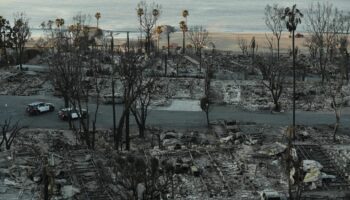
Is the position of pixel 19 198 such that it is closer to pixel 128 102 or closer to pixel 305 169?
pixel 128 102

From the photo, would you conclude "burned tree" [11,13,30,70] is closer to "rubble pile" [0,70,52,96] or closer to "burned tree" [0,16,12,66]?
"burned tree" [0,16,12,66]

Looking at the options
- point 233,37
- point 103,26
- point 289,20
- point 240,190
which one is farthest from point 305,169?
point 103,26

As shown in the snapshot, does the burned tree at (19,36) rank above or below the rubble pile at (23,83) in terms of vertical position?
above

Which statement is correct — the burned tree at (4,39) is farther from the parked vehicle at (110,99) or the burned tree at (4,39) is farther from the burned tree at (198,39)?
the parked vehicle at (110,99)

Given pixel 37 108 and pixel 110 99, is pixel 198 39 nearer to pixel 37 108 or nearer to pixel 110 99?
pixel 110 99

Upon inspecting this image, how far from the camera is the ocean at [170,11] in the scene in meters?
114

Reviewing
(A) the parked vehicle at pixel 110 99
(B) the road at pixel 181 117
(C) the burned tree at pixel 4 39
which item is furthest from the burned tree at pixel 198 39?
(C) the burned tree at pixel 4 39

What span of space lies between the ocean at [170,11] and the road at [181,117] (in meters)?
63.3

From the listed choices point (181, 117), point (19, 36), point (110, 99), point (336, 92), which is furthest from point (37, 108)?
point (19, 36)

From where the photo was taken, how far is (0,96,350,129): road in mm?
41812

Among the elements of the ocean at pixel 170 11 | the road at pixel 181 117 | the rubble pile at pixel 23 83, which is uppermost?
the ocean at pixel 170 11

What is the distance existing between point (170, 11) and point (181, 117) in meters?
95.1

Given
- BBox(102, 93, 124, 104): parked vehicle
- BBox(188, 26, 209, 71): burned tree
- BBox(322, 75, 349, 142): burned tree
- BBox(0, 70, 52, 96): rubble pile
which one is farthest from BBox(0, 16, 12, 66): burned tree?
BBox(322, 75, 349, 142): burned tree

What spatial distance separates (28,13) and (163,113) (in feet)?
294
